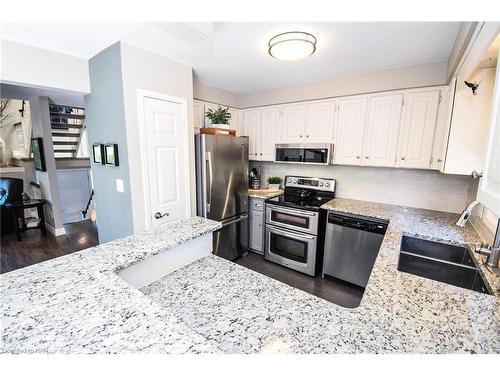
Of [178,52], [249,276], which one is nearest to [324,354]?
[249,276]

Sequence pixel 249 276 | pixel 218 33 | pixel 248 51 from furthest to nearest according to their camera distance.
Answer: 1. pixel 248 51
2. pixel 218 33
3. pixel 249 276

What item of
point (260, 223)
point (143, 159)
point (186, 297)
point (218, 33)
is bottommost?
point (260, 223)

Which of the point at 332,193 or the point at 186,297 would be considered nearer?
the point at 186,297

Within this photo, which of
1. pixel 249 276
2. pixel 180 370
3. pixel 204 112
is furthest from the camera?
pixel 204 112

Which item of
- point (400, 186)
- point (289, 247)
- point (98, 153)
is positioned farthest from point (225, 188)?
point (400, 186)

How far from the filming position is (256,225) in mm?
3240

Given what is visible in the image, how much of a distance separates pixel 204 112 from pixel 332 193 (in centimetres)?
206

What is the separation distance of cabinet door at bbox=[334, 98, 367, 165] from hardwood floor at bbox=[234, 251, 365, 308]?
146 cm

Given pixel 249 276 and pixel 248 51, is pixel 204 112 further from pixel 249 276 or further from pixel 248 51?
pixel 249 276

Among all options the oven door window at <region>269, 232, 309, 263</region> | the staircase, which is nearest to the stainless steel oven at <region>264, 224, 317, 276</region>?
the oven door window at <region>269, 232, 309, 263</region>

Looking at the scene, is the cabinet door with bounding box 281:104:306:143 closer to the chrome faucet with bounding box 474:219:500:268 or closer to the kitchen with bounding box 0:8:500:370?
the kitchen with bounding box 0:8:500:370

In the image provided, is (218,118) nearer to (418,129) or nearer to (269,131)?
(269,131)

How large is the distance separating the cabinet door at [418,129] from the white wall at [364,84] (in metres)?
0.13

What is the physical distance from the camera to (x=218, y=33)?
169 cm
